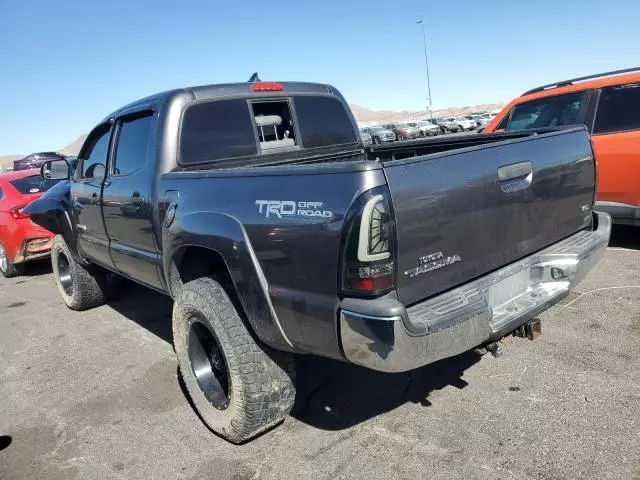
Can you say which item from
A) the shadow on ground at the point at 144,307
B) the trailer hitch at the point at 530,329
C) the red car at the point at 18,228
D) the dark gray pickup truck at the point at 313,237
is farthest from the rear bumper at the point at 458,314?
the red car at the point at 18,228

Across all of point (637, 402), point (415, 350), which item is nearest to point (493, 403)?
point (637, 402)

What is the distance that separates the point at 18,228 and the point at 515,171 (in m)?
7.01

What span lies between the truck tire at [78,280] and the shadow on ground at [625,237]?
596cm

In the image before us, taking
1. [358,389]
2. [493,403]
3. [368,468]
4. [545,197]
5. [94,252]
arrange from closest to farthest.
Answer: [368,468] → [545,197] → [493,403] → [358,389] → [94,252]

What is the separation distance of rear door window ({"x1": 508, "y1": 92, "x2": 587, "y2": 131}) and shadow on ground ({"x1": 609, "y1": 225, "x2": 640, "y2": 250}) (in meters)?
1.53

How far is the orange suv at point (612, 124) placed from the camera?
17.4 ft

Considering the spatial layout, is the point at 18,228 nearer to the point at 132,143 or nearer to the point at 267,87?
the point at 132,143

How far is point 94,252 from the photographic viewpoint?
4633mm

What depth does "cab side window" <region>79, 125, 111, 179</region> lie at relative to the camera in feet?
14.4

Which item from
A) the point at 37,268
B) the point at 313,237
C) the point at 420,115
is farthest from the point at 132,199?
the point at 420,115

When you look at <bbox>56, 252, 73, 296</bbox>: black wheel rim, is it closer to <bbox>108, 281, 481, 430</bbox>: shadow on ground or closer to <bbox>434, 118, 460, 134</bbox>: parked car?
<bbox>108, 281, 481, 430</bbox>: shadow on ground

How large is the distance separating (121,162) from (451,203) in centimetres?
283

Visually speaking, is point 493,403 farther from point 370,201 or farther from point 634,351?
point 370,201

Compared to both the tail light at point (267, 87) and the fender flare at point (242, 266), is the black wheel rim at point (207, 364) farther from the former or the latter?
the tail light at point (267, 87)
